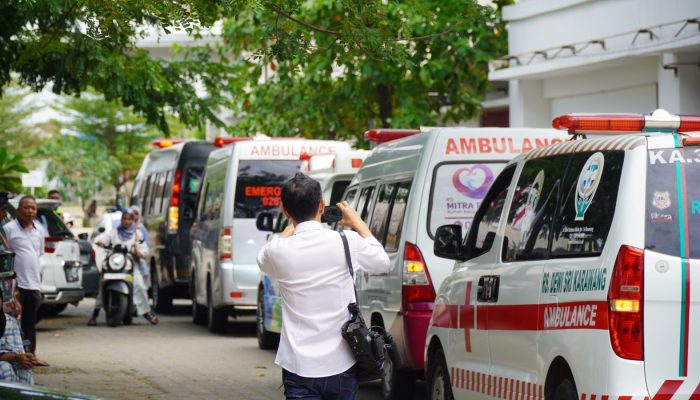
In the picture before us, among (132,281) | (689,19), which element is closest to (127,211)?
(132,281)

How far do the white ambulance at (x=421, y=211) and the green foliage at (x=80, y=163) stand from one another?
66556 millimetres

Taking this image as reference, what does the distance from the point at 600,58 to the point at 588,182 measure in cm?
1654

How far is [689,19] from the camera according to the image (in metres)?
19.6

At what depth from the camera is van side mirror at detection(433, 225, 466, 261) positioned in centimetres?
863

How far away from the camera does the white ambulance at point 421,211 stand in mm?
10547

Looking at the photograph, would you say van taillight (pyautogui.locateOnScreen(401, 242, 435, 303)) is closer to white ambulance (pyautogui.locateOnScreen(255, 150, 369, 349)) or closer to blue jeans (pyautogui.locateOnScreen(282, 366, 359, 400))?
blue jeans (pyautogui.locateOnScreen(282, 366, 359, 400))

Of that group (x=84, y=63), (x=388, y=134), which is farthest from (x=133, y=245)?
(x=388, y=134)

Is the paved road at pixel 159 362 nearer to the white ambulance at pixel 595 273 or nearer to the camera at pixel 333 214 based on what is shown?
the white ambulance at pixel 595 273

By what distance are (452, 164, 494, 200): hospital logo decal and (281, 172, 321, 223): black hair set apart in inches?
173

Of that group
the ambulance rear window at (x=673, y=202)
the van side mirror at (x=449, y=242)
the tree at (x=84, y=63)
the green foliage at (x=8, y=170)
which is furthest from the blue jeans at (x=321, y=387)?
the green foliage at (x=8, y=170)

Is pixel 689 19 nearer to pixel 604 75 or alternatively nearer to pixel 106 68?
pixel 604 75

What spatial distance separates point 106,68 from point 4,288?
5.12 meters

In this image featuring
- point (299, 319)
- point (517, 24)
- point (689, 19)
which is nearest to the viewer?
point (299, 319)

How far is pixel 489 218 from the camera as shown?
8.67 meters
